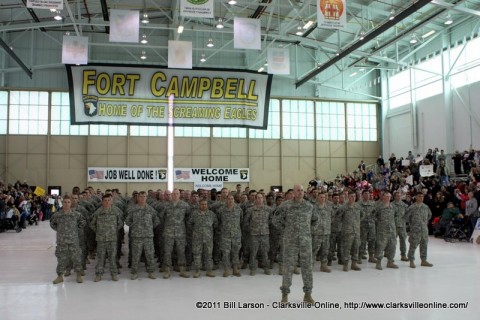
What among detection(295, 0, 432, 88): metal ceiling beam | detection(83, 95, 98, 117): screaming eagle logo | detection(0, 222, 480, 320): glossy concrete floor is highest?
detection(295, 0, 432, 88): metal ceiling beam

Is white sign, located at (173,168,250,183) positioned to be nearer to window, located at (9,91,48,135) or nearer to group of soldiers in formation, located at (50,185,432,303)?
window, located at (9,91,48,135)

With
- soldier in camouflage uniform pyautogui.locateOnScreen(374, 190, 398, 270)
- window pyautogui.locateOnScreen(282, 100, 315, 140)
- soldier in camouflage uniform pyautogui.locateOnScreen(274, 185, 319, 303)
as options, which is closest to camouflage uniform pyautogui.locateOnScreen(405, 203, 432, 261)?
soldier in camouflage uniform pyautogui.locateOnScreen(374, 190, 398, 270)

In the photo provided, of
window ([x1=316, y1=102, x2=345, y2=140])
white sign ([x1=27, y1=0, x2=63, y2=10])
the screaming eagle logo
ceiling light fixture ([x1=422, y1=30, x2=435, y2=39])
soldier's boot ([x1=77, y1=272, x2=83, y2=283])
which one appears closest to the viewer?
soldier's boot ([x1=77, y1=272, x2=83, y2=283])

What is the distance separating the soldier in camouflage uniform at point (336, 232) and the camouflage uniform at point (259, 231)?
182cm

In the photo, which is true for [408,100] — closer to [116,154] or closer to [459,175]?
[459,175]

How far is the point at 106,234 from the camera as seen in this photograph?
8422 millimetres

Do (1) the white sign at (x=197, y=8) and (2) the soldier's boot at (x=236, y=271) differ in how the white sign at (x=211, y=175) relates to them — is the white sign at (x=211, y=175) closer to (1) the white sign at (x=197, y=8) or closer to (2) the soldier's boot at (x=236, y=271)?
(1) the white sign at (x=197, y=8)

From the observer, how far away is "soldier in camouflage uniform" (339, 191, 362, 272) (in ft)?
31.5

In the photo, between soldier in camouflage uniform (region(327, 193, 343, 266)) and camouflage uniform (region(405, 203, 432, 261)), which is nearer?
camouflage uniform (region(405, 203, 432, 261))

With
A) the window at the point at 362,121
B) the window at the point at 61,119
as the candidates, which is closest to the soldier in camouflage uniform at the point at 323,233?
the window at the point at 61,119

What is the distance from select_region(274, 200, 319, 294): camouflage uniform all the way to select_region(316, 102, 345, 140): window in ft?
84.3

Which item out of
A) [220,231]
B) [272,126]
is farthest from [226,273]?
[272,126]

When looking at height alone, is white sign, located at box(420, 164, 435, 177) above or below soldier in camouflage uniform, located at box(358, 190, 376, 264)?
above

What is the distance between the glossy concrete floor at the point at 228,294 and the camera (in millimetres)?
6199
